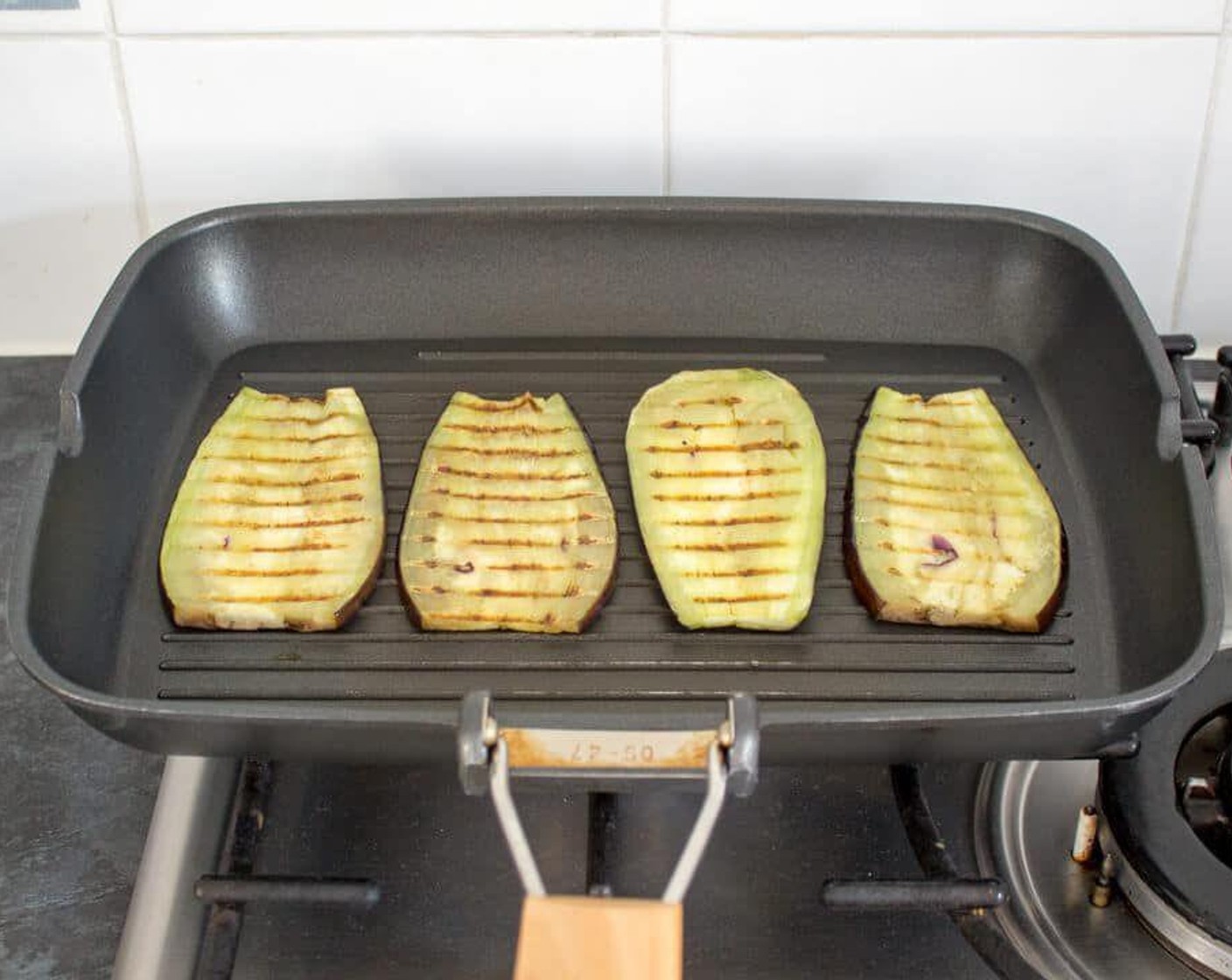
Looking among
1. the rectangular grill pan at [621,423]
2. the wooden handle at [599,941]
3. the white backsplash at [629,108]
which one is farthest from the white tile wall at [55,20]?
the wooden handle at [599,941]

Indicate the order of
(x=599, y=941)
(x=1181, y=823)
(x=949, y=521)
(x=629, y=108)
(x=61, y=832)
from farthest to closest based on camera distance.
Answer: (x=629, y=108), (x=949, y=521), (x=61, y=832), (x=1181, y=823), (x=599, y=941)

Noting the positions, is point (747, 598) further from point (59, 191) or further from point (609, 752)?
point (59, 191)

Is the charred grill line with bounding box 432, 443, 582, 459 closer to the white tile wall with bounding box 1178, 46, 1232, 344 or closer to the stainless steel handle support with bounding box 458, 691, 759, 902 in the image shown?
the stainless steel handle support with bounding box 458, 691, 759, 902

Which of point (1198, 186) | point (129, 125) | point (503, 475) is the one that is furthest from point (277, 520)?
point (1198, 186)

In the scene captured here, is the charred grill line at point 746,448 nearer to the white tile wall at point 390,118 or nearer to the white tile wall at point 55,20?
the white tile wall at point 390,118

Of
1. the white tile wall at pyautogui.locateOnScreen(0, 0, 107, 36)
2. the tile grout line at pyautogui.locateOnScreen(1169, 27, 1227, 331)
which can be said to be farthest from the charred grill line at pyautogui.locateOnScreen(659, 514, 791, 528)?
the white tile wall at pyautogui.locateOnScreen(0, 0, 107, 36)

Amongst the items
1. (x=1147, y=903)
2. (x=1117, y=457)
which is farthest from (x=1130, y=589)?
(x=1147, y=903)
